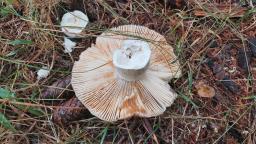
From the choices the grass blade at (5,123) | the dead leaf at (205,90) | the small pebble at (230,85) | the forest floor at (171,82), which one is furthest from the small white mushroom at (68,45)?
the small pebble at (230,85)

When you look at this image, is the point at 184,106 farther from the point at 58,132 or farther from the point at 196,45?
the point at 58,132

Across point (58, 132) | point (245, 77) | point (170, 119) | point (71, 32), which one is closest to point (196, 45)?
point (245, 77)

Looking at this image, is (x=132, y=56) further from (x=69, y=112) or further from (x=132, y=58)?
(x=69, y=112)

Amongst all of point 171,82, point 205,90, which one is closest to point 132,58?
point 171,82

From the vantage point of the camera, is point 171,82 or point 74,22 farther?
point 74,22

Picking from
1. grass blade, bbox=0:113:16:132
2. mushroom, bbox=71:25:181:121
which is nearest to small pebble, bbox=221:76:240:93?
mushroom, bbox=71:25:181:121
